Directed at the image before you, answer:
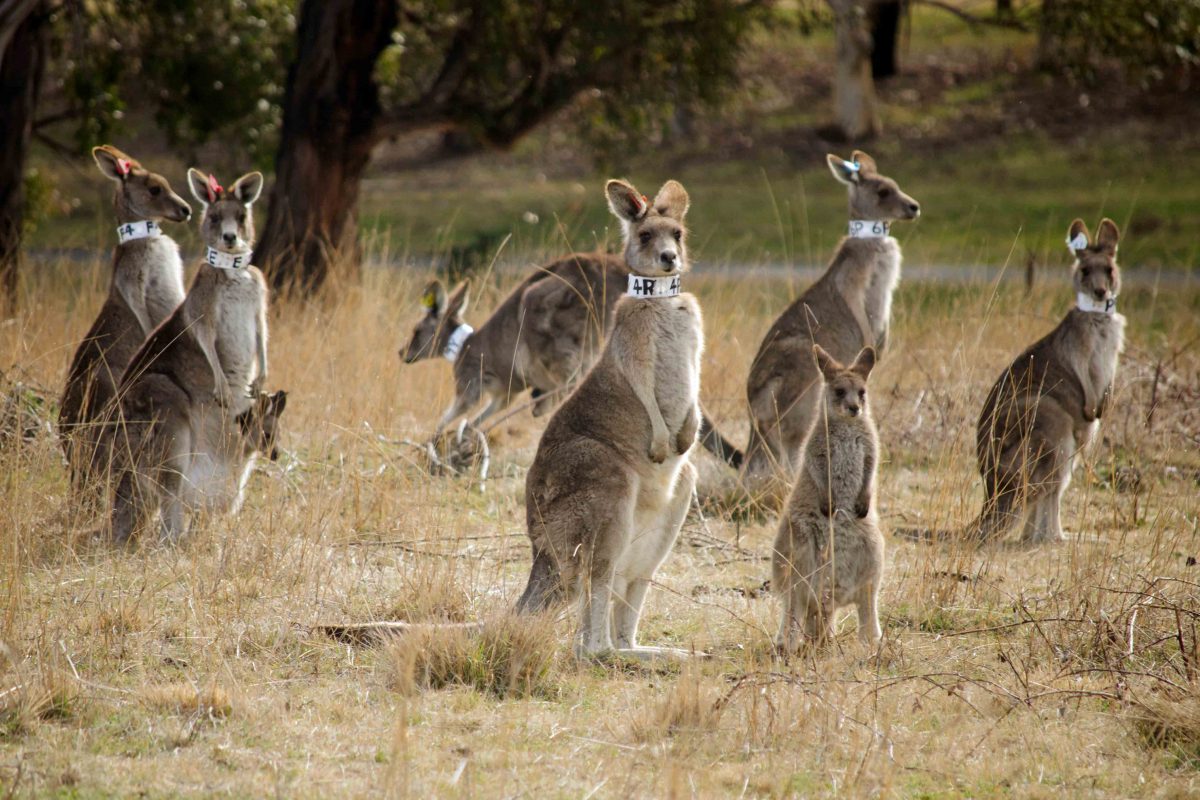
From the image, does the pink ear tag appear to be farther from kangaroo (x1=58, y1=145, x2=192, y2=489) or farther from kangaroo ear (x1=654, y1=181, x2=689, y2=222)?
kangaroo ear (x1=654, y1=181, x2=689, y2=222)

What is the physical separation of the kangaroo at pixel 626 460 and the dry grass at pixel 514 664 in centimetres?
23

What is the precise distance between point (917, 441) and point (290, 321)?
4.65m

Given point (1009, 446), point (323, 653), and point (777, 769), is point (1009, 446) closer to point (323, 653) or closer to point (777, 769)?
point (777, 769)

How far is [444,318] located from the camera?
9.19 metres

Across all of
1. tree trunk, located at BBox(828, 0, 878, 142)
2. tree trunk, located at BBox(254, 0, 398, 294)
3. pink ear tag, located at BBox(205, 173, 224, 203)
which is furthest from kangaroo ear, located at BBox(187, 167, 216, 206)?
tree trunk, located at BBox(828, 0, 878, 142)

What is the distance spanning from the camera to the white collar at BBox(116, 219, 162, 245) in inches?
305

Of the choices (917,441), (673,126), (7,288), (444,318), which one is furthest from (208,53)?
(673,126)

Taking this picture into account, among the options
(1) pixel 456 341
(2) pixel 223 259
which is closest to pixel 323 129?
(1) pixel 456 341

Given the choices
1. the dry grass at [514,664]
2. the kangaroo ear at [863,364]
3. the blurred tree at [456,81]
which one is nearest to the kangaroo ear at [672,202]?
the kangaroo ear at [863,364]

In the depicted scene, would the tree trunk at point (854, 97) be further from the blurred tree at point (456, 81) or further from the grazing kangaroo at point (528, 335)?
the grazing kangaroo at point (528, 335)

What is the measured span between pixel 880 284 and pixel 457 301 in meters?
2.92

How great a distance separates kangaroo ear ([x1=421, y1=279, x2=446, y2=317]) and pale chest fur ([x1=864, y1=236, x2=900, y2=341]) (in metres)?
2.89

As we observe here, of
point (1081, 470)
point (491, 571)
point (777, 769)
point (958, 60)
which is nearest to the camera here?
point (777, 769)

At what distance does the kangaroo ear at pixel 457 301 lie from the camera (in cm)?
927
